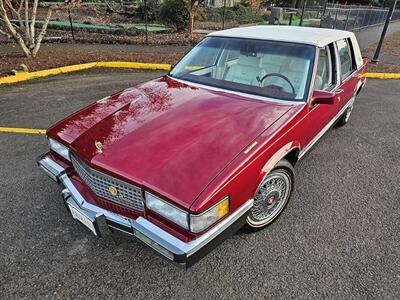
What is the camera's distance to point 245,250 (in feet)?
8.12

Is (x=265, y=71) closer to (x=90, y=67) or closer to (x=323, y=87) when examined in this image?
(x=323, y=87)

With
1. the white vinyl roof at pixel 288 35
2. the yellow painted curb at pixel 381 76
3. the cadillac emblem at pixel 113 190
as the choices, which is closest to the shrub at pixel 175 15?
the yellow painted curb at pixel 381 76

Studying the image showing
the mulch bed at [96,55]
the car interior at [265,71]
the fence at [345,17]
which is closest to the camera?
the car interior at [265,71]

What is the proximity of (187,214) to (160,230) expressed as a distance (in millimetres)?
242

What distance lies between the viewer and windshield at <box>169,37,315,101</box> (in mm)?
2906

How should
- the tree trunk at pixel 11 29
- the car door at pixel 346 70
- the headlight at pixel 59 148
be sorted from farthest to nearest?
the tree trunk at pixel 11 29
the car door at pixel 346 70
the headlight at pixel 59 148

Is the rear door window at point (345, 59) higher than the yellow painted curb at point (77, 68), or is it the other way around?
the rear door window at point (345, 59)

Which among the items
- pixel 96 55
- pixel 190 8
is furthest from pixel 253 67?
pixel 190 8

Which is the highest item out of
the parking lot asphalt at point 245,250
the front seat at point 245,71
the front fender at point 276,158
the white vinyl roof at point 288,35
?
the white vinyl roof at point 288,35

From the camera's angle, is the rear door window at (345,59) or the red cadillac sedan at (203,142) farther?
the rear door window at (345,59)

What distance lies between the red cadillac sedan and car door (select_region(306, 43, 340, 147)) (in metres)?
0.02

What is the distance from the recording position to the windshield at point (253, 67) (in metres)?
2.91

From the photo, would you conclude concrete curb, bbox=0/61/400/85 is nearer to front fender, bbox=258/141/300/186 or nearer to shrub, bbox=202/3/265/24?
front fender, bbox=258/141/300/186

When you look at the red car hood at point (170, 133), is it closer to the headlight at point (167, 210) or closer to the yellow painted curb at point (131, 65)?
the headlight at point (167, 210)
